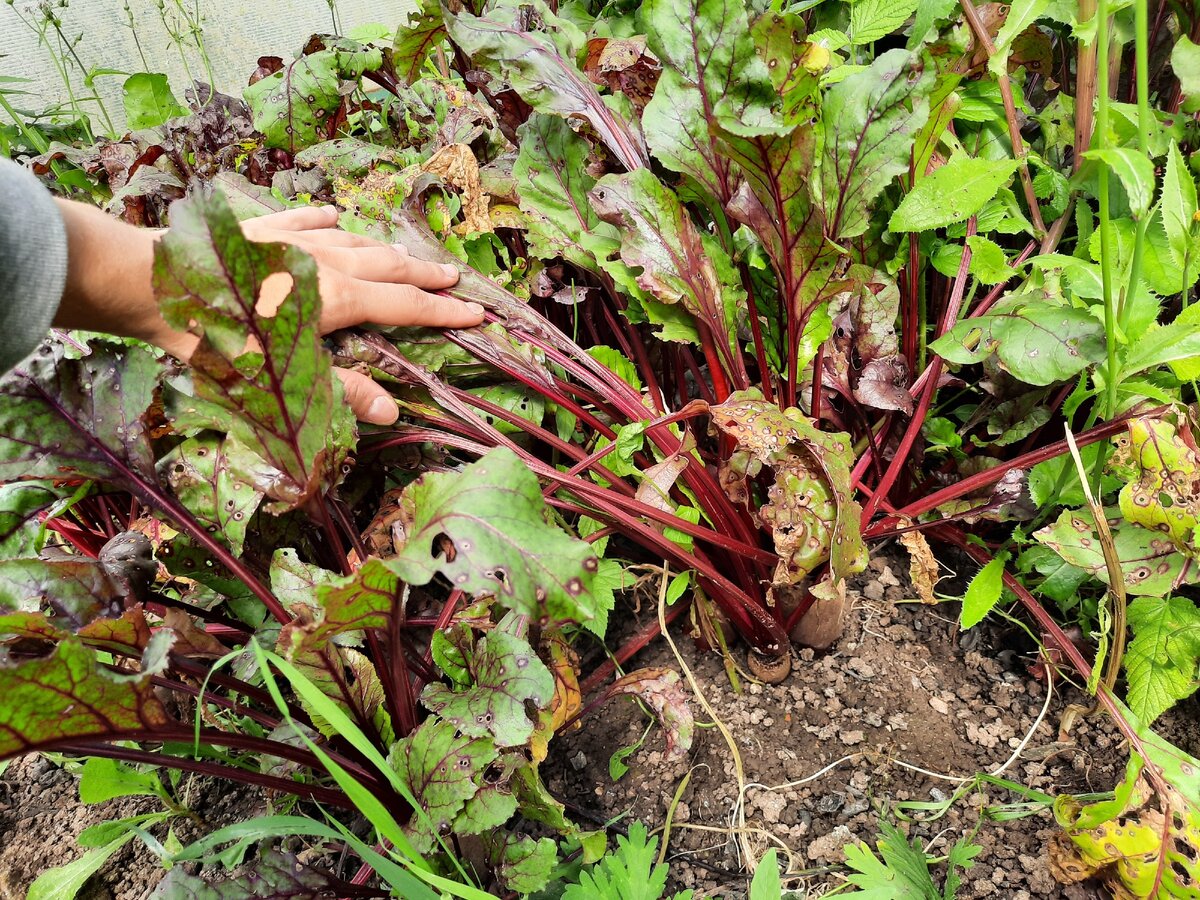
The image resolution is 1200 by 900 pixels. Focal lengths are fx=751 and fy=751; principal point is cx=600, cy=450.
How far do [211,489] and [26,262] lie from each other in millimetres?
275

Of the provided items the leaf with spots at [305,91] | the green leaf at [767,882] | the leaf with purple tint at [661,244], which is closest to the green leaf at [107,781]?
the green leaf at [767,882]

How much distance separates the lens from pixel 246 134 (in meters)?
1.47

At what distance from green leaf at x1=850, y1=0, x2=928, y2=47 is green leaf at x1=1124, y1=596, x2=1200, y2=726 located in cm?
79

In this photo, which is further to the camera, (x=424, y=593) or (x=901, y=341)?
(x=901, y=341)

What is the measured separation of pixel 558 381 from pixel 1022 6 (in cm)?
69

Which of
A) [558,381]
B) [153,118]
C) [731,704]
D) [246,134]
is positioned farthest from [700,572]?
[153,118]

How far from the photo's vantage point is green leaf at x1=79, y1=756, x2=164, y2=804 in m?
0.86

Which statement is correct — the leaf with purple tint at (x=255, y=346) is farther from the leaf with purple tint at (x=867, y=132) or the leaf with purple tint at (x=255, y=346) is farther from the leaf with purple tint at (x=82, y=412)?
the leaf with purple tint at (x=867, y=132)

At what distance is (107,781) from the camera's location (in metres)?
0.86

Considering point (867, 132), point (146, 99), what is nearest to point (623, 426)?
point (867, 132)

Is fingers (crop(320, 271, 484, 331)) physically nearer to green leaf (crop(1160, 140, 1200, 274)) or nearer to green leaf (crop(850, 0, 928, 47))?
green leaf (crop(850, 0, 928, 47))

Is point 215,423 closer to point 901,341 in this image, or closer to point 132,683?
point 132,683

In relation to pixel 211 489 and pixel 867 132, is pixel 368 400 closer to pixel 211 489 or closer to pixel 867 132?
pixel 211 489

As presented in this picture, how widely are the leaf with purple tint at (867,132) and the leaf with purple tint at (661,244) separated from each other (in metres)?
0.16
